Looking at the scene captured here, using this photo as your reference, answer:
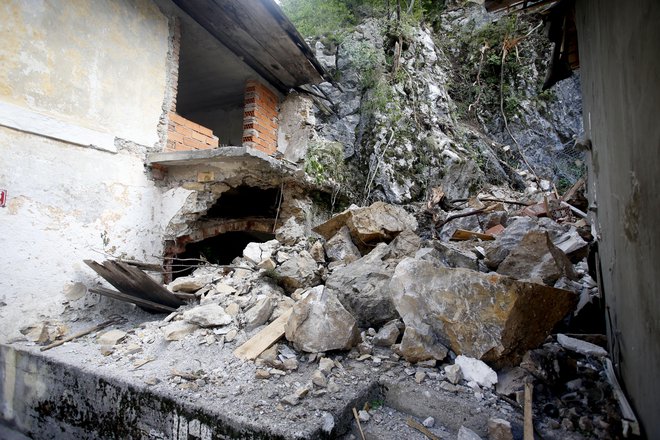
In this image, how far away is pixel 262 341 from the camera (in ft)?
8.52

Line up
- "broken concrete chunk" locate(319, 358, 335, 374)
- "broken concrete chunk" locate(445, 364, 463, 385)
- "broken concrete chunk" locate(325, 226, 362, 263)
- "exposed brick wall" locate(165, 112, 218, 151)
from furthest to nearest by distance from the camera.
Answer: "exposed brick wall" locate(165, 112, 218, 151), "broken concrete chunk" locate(325, 226, 362, 263), "broken concrete chunk" locate(319, 358, 335, 374), "broken concrete chunk" locate(445, 364, 463, 385)

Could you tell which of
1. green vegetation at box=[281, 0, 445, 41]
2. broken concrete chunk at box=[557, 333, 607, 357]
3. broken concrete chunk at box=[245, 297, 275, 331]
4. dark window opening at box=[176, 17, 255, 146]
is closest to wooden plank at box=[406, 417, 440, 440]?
broken concrete chunk at box=[557, 333, 607, 357]

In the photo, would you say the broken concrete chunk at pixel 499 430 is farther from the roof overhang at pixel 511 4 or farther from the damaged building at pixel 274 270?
the roof overhang at pixel 511 4

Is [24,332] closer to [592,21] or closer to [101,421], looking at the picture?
[101,421]

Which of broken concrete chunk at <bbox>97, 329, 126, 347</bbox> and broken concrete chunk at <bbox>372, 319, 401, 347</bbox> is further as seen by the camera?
broken concrete chunk at <bbox>97, 329, 126, 347</bbox>

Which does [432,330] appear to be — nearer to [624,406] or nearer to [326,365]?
[326,365]

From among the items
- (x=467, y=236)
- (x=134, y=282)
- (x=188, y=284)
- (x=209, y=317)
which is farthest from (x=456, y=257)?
(x=134, y=282)

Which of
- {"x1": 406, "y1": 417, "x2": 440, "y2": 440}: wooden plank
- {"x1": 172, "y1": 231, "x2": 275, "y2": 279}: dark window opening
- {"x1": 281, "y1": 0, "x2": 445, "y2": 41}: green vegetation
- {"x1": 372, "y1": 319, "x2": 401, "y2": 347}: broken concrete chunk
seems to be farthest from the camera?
{"x1": 281, "y1": 0, "x2": 445, "y2": 41}: green vegetation

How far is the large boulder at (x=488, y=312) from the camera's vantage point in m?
2.06

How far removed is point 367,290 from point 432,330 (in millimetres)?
728

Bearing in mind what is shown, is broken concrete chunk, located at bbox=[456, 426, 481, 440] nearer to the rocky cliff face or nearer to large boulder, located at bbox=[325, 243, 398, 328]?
large boulder, located at bbox=[325, 243, 398, 328]

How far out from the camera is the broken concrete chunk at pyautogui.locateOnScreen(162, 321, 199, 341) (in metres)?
2.90

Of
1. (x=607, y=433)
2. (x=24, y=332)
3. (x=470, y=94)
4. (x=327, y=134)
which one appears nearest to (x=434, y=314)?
(x=607, y=433)

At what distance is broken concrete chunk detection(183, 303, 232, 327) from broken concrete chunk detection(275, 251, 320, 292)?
748 mm
